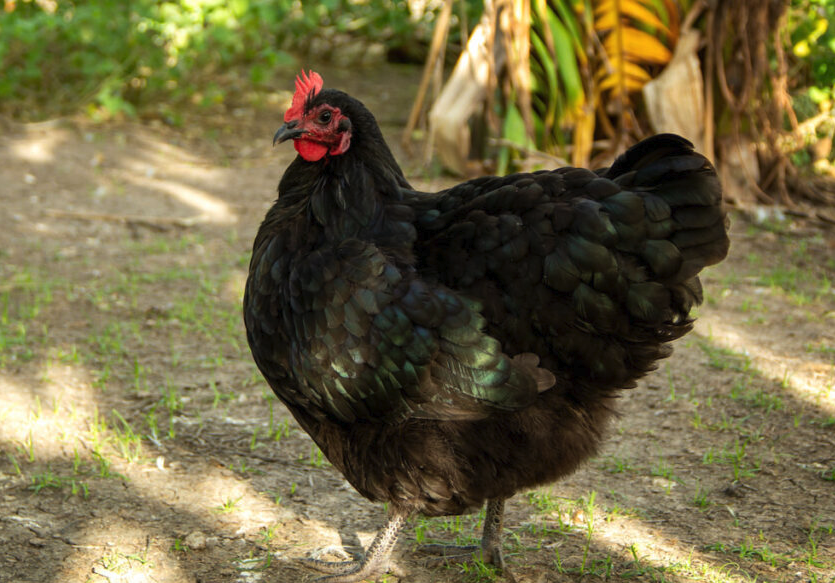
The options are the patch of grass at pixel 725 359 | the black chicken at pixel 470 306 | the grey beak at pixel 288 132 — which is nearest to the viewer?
the black chicken at pixel 470 306

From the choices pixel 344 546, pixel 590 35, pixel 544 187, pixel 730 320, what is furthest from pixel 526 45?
pixel 344 546

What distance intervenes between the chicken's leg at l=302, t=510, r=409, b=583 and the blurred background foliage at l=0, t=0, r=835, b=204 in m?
4.16

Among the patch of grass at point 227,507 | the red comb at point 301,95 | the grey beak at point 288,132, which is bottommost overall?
the patch of grass at point 227,507

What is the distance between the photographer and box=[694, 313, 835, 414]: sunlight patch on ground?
4348 mm

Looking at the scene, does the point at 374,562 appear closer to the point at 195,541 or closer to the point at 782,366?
A: the point at 195,541

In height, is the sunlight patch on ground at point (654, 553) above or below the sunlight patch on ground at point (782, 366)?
below

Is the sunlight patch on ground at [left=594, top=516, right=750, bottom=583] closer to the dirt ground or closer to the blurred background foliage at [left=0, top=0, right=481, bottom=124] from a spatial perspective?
the dirt ground

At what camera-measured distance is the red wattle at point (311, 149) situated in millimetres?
3102

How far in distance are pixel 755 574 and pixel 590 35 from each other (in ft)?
16.5

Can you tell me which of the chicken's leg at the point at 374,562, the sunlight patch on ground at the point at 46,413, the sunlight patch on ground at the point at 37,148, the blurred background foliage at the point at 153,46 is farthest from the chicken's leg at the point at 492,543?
the sunlight patch on ground at the point at 37,148

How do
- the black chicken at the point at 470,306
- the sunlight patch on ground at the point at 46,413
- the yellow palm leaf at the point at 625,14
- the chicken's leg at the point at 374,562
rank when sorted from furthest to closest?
the yellow palm leaf at the point at 625,14, the sunlight patch on ground at the point at 46,413, the chicken's leg at the point at 374,562, the black chicken at the point at 470,306

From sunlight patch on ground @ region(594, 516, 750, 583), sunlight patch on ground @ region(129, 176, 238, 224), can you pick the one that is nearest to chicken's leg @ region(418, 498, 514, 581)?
sunlight patch on ground @ region(594, 516, 750, 583)

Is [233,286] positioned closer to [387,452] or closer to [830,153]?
[387,452]

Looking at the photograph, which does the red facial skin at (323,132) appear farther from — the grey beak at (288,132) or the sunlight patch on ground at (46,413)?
the sunlight patch on ground at (46,413)
